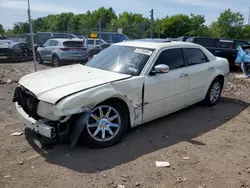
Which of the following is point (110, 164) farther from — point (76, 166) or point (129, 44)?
point (129, 44)

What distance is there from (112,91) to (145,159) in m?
1.11

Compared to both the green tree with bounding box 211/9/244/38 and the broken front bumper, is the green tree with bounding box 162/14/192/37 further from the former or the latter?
the broken front bumper

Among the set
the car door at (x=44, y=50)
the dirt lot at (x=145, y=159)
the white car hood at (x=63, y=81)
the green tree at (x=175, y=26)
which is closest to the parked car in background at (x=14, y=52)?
the car door at (x=44, y=50)

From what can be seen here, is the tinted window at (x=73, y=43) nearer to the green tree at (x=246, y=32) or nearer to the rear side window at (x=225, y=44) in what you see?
the rear side window at (x=225, y=44)

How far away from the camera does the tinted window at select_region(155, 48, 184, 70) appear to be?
4846mm

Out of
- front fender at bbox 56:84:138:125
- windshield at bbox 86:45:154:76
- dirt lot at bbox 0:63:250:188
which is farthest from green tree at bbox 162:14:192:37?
front fender at bbox 56:84:138:125

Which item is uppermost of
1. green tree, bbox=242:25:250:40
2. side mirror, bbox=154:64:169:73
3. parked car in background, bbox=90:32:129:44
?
green tree, bbox=242:25:250:40

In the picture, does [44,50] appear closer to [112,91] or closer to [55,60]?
[55,60]

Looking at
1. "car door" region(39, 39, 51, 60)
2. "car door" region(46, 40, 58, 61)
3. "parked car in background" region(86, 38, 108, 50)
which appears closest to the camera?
"car door" region(46, 40, 58, 61)

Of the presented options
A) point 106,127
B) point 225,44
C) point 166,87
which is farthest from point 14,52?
point 106,127

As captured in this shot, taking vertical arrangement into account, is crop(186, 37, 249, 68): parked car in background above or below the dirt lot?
above

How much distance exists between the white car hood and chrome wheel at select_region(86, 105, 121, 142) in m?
0.42

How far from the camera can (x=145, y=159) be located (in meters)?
3.75

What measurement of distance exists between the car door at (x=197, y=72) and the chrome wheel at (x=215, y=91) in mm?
395
